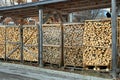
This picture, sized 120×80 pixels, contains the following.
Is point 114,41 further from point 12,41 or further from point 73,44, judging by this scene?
point 12,41

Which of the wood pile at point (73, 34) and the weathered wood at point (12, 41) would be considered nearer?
the wood pile at point (73, 34)

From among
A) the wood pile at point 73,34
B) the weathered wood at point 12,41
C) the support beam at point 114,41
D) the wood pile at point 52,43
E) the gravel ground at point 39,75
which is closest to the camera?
the support beam at point 114,41

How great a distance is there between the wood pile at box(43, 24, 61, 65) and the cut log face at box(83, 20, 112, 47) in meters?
1.87

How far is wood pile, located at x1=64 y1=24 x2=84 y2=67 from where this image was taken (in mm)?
13046

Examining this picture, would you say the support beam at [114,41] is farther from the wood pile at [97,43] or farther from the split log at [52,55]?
the split log at [52,55]

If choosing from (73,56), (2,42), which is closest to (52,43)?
(73,56)

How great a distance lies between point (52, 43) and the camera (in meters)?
14.3

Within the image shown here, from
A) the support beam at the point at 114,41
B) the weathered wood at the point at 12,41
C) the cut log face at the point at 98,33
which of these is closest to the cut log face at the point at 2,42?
the weathered wood at the point at 12,41

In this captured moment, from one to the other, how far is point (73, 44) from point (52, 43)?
1432mm

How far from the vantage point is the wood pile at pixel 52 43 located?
45.9 feet

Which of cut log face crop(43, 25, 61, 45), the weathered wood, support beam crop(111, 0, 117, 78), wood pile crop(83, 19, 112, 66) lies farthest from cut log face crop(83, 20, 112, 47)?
the weathered wood

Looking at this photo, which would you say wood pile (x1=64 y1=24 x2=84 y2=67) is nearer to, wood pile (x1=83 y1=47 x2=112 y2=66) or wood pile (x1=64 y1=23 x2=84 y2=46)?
wood pile (x1=64 y1=23 x2=84 y2=46)

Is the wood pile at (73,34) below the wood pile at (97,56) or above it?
above

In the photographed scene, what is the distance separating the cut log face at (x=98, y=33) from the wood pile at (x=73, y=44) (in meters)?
0.45
